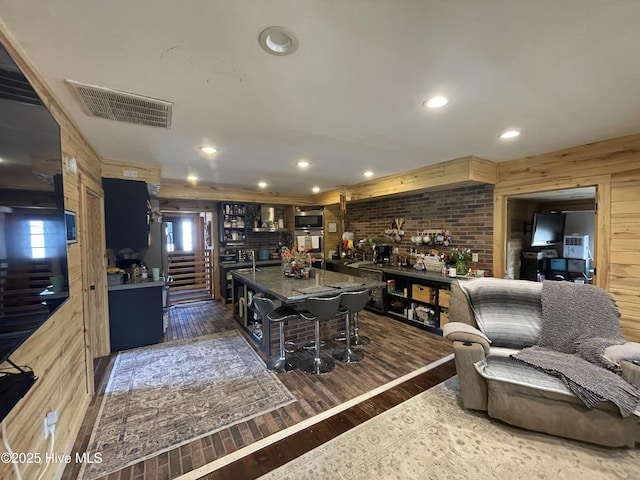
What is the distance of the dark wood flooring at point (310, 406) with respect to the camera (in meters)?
1.72

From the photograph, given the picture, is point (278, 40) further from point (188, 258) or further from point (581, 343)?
point (188, 258)

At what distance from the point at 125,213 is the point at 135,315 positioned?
1.38 m

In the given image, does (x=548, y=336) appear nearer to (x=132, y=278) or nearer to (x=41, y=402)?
(x=41, y=402)

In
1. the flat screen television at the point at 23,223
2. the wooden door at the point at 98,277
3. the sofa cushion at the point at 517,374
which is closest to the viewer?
the flat screen television at the point at 23,223

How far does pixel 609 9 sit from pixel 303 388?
A: 10.4 feet

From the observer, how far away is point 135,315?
3.52m

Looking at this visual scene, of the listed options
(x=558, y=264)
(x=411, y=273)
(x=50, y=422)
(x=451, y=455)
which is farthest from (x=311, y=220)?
(x=50, y=422)

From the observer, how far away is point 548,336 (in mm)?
2367

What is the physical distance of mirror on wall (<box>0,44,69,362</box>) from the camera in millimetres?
913

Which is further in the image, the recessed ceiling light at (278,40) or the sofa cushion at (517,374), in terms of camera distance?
the sofa cushion at (517,374)

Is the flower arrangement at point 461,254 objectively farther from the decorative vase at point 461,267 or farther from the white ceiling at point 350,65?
the white ceiling at point 350,65

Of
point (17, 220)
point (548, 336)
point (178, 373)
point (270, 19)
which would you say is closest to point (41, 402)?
point (17, 220)

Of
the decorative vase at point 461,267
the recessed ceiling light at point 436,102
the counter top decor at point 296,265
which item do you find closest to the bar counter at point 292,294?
the counter top decor at point 296,265

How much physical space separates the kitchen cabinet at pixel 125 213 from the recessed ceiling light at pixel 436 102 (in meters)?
3.58
